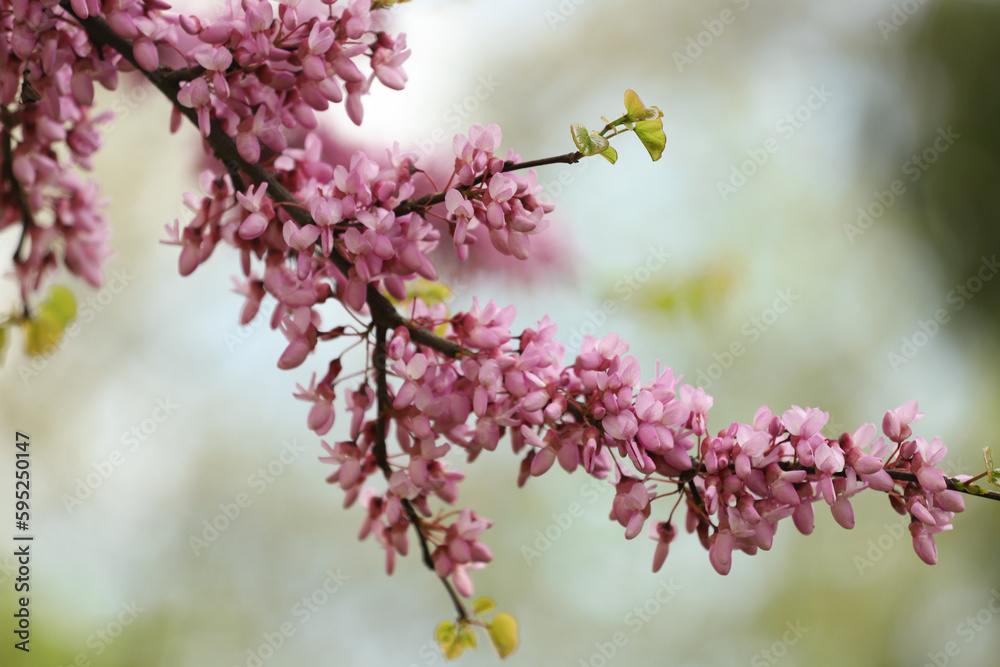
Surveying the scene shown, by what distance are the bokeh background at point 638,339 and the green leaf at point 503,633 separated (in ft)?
2.05

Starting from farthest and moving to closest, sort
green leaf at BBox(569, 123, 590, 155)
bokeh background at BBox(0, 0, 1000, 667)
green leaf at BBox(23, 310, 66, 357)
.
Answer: bokeh background at BBox(0, 0, 1000, 667) < green leaf at BBox(23, 310, 66, 357) < green leaf at BBox(569, 123, 590, 155)

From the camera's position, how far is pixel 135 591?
1.02 m

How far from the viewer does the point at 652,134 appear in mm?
281

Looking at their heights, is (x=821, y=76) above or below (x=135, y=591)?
above

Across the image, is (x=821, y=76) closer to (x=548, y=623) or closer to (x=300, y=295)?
(x=548, y=623)

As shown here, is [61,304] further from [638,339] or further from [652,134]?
[638,339]

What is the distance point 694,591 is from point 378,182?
0.95m

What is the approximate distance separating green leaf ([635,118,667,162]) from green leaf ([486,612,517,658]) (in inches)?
10.2

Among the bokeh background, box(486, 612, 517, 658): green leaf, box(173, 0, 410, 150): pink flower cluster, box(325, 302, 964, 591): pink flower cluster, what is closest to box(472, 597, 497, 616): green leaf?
box(486, 612, 517, 658): green leaf

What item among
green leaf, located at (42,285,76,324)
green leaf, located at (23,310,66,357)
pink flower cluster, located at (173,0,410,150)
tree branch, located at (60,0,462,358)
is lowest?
green leaf, located at (23,310,66,357)

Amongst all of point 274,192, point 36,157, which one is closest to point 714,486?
point 274,192

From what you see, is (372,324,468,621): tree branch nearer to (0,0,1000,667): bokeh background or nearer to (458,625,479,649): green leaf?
(458,625,479,649): green leaf

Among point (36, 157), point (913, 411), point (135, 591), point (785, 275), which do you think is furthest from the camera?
point (785, 275)

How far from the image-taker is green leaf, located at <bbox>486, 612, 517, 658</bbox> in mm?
412
